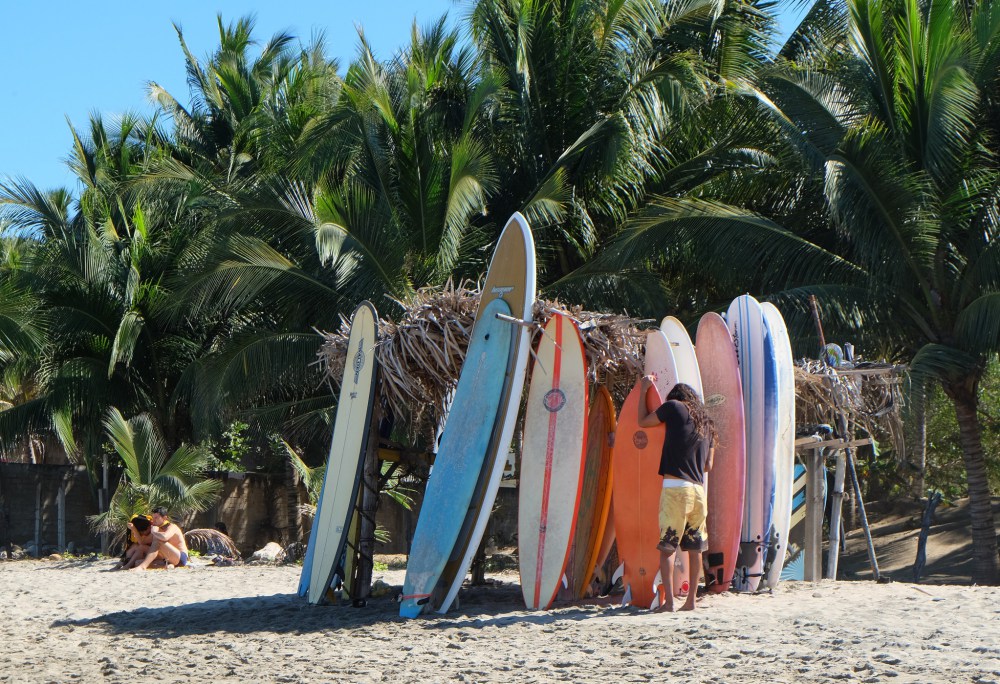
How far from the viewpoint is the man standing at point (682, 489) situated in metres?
6.41

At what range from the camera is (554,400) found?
7.32 metres

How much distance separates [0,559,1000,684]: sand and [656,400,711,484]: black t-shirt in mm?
813

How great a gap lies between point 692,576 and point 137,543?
801 centimetres

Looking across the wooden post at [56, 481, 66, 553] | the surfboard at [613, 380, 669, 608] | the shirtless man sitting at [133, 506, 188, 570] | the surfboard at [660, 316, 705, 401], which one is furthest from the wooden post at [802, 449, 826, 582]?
the wooden post at [56, 481, 66, 553]

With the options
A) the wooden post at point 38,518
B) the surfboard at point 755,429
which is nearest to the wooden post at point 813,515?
the surfboard at point 755,429

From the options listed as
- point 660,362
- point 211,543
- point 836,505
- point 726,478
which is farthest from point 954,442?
point 660,362

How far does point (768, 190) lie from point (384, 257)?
188 inches

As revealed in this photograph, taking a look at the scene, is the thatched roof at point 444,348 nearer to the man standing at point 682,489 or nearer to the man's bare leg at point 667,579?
the man standing at point 682,489

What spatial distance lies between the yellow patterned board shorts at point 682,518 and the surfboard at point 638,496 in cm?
33

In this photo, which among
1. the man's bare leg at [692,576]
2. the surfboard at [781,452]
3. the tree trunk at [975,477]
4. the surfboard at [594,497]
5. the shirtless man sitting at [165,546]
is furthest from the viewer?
the shirtless man sitting at [165,546]

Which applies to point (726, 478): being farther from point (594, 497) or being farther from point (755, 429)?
point (594, 497)

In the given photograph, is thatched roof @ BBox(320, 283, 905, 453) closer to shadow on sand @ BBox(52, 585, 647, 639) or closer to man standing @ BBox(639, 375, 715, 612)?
man standing @ BBox(639, 375, 715, 612)

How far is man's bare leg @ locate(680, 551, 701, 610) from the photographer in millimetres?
6531

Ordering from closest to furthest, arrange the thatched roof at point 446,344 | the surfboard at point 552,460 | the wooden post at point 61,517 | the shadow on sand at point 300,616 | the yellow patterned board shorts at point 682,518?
the yellow patterned board shorts at point 682,518, the shadow on sand at point 300,616, the surfboard at point 552,460, the thatched roof at point 446,344, the wooden post at point 61,517
